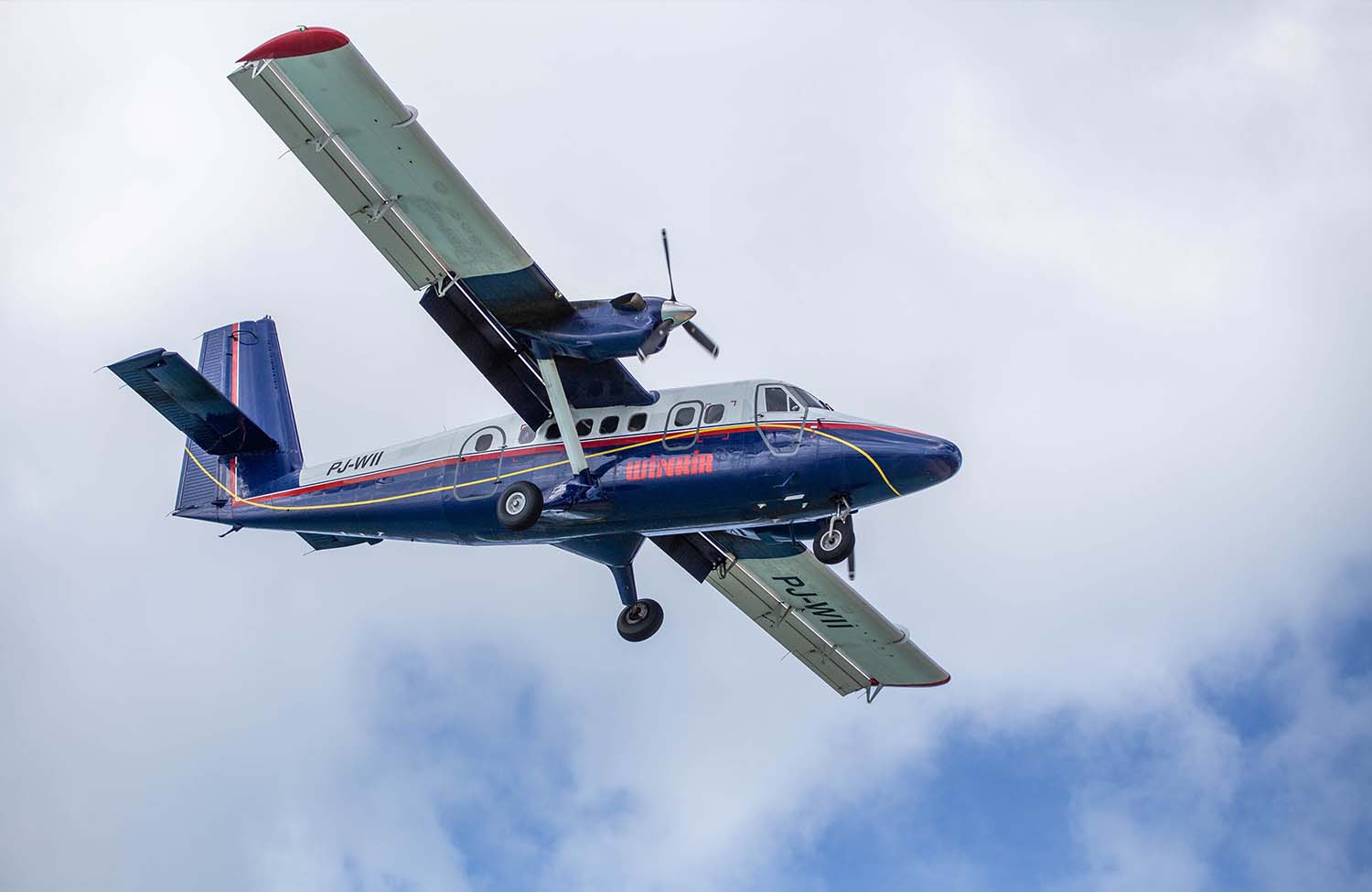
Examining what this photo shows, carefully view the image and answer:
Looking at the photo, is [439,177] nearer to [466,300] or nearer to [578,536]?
[466,300]

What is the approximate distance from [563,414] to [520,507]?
55.9 inches

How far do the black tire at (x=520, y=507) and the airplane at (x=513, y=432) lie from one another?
0.09 feet

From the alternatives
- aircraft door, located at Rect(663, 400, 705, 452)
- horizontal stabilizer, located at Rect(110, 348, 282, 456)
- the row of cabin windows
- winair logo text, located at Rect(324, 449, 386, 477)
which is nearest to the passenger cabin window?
the row of cabin windows

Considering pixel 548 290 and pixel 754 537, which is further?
pixel 754 537

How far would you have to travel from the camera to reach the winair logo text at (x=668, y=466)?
22.6 meters

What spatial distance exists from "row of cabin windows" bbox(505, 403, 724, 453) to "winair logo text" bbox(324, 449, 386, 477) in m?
1.89

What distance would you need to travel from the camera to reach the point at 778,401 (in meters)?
22.9

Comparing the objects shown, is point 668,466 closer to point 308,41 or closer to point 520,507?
point 520,507

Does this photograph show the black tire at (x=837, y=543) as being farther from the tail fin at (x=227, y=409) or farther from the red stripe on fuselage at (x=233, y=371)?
the red stripe on fuselage at (x=233, y=371)

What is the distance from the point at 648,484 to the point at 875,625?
24.3 feet

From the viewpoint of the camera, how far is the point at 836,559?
22.5m

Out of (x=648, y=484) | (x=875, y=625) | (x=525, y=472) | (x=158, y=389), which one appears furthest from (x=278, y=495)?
(x=875, y=625)

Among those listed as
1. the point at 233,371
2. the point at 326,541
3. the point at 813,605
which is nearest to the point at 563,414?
the point at 326,541

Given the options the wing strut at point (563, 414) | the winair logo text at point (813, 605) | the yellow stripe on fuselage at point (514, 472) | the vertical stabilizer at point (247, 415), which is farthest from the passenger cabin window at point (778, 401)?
the vertical stabilizer at point (247, 415)
